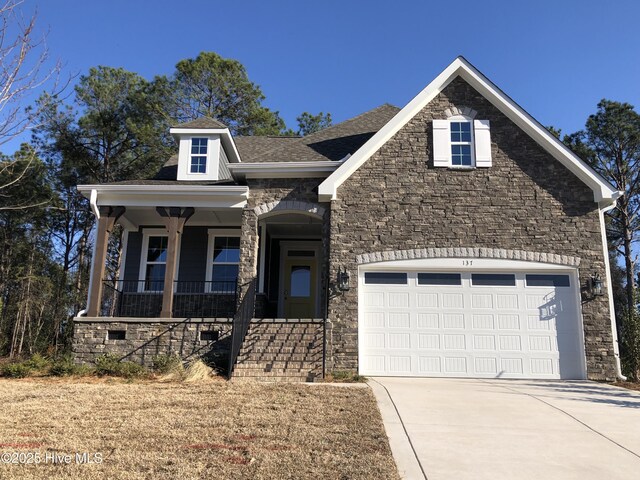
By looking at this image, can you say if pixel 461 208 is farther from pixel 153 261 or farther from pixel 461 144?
pixel 153 261

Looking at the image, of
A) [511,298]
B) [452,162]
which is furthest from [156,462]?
[452,162]

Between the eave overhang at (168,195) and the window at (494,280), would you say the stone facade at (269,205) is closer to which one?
the eave overhang at (168,195)

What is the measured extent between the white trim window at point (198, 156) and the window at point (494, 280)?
Answer: 7960 mm

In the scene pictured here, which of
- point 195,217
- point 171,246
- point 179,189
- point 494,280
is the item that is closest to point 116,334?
point 171,246

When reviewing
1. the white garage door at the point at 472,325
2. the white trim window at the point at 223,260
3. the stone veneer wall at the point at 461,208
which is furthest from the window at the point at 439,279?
the white trim window at the point at 223,260

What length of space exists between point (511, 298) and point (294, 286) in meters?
6.52

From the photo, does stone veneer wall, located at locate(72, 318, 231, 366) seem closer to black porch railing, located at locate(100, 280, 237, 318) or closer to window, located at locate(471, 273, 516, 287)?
black porch railing, located at locate(100, 280, 237, 318)

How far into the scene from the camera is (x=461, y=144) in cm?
1257

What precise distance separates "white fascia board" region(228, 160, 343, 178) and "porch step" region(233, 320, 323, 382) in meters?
3.80

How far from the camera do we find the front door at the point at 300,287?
50.6ft

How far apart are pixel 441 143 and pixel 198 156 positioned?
6.79 meters

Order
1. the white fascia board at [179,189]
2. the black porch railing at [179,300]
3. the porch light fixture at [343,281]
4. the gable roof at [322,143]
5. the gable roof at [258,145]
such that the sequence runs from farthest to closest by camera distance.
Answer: the gable roof at [258,145], the black porch railing at [179,300], the gable roof at [322,143], the white fascia board at [179,189], the porch light fixture at [343,281]

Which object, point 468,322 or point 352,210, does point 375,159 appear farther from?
point 468,322

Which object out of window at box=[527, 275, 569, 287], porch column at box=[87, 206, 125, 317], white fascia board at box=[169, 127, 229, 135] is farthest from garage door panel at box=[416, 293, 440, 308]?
porch column at box=[87, 206, 125, 317]
